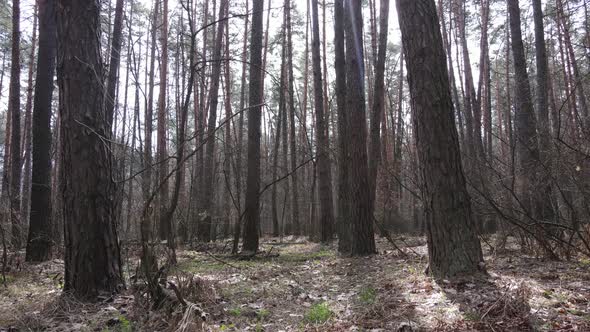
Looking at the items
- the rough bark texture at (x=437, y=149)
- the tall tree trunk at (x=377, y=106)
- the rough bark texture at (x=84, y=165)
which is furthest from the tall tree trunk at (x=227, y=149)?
the tall tree trunk at (x=377, y=106)

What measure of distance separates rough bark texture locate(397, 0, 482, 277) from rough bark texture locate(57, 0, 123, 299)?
3.47 metres

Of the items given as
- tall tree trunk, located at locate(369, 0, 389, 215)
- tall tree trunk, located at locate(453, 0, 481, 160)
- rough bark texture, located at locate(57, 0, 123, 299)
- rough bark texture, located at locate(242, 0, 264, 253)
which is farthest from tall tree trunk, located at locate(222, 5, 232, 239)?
tall tree trunk, located at locate(453, 0, 481, 160)

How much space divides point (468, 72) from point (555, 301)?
1588 cm

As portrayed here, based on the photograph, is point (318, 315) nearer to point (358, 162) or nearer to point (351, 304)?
point (351, 304)

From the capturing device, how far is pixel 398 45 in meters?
24.3

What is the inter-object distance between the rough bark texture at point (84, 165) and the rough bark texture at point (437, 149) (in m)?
3.47

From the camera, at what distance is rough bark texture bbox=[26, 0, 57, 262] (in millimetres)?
7641

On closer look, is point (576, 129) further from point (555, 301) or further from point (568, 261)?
point (555, 301)

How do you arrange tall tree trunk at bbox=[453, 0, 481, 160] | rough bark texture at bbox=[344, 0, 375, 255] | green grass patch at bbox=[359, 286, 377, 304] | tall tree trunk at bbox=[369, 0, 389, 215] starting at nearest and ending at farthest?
green grass patch at bbox=[359, 286, 377, 304] < rough bark texture at bbox=[344, 0, 375, 255] < tall tree trunk at bbox=[369, 0, 389, 215] < tall tree trunk at bbox=[453, 0, 481, 160]

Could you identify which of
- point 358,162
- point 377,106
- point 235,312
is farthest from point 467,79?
point 235,312

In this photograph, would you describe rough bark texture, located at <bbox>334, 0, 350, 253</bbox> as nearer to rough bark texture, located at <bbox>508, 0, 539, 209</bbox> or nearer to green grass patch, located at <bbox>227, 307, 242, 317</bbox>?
rough bark texture, located at <bbox>508, 0, 539, 209</bbox>

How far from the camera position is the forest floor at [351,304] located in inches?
127

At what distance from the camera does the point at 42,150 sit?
7996mm

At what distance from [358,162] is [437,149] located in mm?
3184
